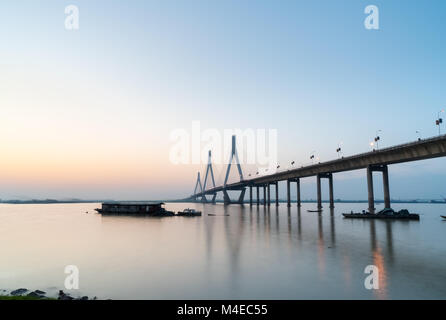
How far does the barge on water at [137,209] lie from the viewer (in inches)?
3893

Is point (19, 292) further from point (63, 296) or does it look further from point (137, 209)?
point (137, 209)

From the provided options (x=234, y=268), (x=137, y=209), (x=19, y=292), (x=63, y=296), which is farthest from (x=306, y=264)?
(x=137, y=209)

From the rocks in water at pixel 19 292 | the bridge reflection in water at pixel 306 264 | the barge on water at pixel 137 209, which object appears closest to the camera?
the bridge reflection in water at pixel 306 264

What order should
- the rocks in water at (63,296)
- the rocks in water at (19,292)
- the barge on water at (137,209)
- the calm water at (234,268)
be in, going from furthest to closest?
the barge on water at (137,209) → the rocks in water at (19,292) → the calm water at (234,268) → the rocks in water at (63,296)

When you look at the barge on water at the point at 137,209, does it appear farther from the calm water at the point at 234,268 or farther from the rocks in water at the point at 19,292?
the rocks in water at the point at 19,292

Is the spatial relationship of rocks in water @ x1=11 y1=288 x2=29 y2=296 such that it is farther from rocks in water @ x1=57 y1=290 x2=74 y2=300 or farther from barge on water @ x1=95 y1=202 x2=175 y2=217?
barge on water @ x1=95 y1=202 x2=175 y2=217

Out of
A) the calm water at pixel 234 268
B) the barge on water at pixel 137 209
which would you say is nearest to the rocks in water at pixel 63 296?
the calm water at pixel 234 268

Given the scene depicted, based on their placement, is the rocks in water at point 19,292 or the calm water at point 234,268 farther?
the rocks in water at point 19,292

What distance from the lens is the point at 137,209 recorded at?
101500 mm

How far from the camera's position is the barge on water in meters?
98.9
